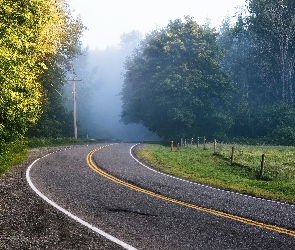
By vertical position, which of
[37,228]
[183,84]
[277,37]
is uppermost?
[277,37]

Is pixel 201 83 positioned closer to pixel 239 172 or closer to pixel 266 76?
pixel 266 76

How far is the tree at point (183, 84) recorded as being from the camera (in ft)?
150

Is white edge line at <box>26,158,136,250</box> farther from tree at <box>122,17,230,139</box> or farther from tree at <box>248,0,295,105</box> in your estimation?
tree at <box>248,0,295,105</box>

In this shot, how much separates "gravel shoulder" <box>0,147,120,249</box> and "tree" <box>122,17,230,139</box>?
110 feet

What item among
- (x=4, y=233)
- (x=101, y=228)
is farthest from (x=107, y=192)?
(x=4, y=233)

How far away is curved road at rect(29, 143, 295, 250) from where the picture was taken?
835 centimetres

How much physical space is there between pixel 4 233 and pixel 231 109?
4965 centimetres

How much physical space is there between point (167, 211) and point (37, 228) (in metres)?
4.04

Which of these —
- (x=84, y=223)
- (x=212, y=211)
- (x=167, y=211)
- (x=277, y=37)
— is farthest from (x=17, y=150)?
(x=277, y=37)

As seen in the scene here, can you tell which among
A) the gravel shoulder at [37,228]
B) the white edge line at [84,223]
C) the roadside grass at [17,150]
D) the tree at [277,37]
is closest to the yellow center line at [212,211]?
the white edge line at [84,223]

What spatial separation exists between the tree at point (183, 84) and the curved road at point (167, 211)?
28.8 meters

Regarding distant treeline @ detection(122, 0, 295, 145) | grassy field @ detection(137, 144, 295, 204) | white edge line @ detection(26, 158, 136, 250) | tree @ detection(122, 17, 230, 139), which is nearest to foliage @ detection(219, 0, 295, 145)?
distant treeline @ detection(122, 0, 295, 145)

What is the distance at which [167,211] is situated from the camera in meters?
10.8

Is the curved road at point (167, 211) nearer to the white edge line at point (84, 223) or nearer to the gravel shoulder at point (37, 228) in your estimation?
the white edge line at point (84, 223)
